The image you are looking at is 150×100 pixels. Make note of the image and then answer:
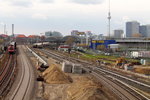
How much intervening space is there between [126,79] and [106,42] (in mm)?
84899

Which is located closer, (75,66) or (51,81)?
(51,81)

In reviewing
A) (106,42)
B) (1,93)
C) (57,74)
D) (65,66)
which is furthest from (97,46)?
(1,93)

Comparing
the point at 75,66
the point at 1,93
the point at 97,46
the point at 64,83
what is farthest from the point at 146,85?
the point at 97,46

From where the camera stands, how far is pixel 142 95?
2189 cm

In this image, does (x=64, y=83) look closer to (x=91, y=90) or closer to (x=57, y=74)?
(x=57, y=74)

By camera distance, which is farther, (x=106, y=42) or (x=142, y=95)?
(x=106, y=42)

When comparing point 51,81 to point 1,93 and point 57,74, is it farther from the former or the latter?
point 1,93

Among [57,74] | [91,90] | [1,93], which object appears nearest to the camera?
[91,90]

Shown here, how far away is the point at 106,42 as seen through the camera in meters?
116

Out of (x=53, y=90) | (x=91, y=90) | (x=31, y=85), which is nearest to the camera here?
(x=91, y=90)

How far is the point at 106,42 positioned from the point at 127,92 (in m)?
93.1

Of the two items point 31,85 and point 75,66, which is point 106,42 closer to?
point 75,66

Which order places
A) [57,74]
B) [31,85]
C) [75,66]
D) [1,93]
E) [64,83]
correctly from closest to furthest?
[1,93], [31,85], [64,83], [57,74], [75,66]

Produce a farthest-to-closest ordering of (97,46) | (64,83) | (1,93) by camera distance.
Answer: (97,46)
(64,83)
(1,93)
